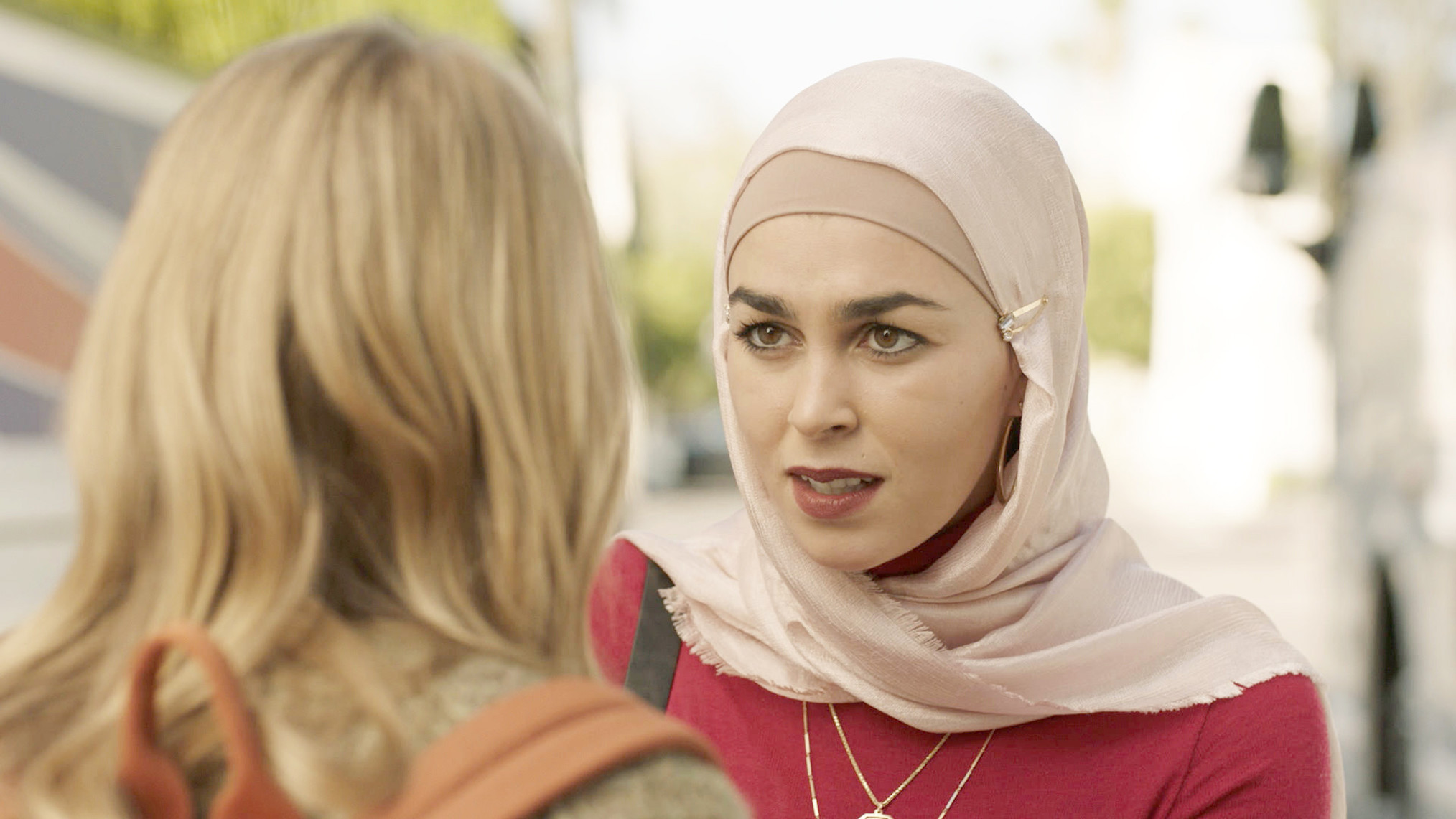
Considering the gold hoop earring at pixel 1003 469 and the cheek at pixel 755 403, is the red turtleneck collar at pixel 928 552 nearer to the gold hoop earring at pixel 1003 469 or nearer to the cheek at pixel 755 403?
the gold hoop earring at pixel 1003 469

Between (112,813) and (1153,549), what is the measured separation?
1796 cm

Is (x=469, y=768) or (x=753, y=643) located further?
(x=753, y=643)

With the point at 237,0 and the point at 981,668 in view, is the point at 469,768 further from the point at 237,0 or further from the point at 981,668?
the point at 237,0

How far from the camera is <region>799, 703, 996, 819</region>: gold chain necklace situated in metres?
1.90

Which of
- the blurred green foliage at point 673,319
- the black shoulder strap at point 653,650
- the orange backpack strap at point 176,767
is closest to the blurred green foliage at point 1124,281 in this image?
the blurred green foliage at point 673,319

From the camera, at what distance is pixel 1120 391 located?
70.4 feet

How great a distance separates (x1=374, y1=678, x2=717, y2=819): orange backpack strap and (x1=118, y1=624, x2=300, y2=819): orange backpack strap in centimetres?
8

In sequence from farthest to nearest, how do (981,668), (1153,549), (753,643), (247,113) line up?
(1153,549), (753,643), (981,668), (247,113)

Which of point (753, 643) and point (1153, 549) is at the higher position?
point (753, 643)

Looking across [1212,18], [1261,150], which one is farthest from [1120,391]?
[1261,150]

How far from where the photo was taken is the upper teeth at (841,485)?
183 centimetres

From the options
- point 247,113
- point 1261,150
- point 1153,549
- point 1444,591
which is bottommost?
point 1153,549

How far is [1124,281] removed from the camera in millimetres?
23547

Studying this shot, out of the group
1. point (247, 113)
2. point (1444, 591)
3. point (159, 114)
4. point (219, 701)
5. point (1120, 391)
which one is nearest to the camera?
point (219, 701)
